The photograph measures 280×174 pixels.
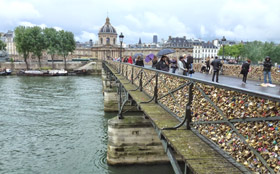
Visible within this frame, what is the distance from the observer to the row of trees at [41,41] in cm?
8238

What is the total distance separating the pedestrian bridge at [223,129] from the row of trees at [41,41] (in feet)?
277

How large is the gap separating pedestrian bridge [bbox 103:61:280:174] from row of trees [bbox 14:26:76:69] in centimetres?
8450

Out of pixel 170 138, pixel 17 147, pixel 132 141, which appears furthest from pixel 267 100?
pixel 17 147

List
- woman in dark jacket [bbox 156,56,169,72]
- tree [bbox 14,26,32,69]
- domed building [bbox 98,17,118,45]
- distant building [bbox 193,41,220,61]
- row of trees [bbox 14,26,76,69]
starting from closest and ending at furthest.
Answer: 1. woman in dark jacket [bbox 156,56,169,72]
2. tree [bbox 14,26,32,69]
3. row of trees [bbox 14,26,76,69]
4. distant building [bbox 193,41,220,61]
5. domed building [bbox 98,17,118,45]

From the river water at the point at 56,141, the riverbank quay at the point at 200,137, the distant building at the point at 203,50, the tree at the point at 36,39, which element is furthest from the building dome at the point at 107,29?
the riverbank quay at the point at 200,137

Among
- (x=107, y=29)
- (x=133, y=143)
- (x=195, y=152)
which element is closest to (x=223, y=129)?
(x=195, y=152)

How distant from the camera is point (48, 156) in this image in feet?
48.9

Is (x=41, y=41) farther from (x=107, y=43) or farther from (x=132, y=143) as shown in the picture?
(x=132, y=143)

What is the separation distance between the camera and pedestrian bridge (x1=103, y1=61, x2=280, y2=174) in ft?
11.8

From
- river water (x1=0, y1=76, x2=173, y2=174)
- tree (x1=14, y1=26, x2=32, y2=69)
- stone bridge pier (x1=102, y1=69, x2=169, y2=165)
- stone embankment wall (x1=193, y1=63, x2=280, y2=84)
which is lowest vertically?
river water (x1=0, y1=76, x2=173, y2=174)

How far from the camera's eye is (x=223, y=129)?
4.66 metres

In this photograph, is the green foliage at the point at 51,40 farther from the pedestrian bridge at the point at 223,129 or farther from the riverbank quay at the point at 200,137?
the pedestrian bridge at the point at 223,129

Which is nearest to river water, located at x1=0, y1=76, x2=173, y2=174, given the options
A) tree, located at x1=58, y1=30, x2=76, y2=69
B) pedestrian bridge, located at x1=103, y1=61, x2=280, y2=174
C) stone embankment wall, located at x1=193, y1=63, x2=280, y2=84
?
pedestrian bridge, located at x1=103, y1=61, x2=280, y2=174

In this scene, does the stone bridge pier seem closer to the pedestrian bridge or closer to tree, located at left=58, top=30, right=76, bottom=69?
the pedestrian bridge
